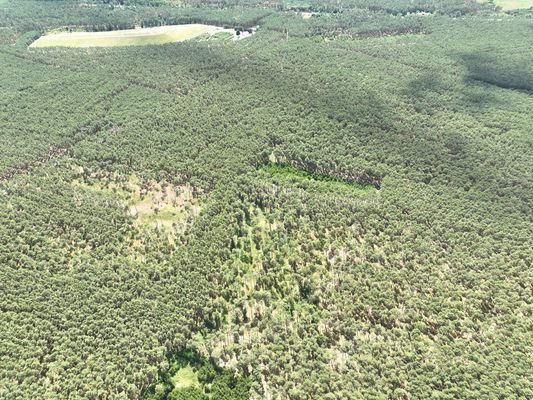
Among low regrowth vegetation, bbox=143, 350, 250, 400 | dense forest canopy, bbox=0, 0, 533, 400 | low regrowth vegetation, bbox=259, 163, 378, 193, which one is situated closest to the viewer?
low regrowth vegetation, bbox=143, 350, 250, 400

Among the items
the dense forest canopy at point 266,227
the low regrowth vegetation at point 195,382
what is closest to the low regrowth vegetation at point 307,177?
the dense forest canopy at point 266,227

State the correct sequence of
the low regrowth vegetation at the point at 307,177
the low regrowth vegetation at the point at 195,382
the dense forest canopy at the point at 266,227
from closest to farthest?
the low regrowth vegetation at the point at 195,382 → the dense forest canopy at the point at 266,227 → the low regrowth vegetation at the point at 307,177

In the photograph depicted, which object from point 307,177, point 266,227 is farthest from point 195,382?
point 307,177

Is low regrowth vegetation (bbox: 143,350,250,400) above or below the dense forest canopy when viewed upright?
below

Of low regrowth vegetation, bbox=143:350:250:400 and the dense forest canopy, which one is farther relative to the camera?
the dense forest canopy

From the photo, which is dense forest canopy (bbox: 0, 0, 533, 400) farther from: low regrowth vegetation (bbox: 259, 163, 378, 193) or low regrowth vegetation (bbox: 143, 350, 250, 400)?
low regrowth vegetation (bbox: 259, 163, 378, 193)

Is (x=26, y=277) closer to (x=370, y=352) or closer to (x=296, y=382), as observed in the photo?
(x=296, y=382)

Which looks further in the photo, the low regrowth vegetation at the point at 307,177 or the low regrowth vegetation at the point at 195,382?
the low regrowth vegetation at the point at 307,177

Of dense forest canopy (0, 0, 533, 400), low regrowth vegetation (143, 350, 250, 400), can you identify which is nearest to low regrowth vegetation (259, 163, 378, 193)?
dense forest canopy (0, 0, 533, 400)

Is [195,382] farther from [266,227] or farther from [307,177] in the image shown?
[307,177]

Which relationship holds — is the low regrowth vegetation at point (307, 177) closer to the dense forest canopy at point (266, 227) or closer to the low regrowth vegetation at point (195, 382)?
the dense forest canopy at point (266, 227)
